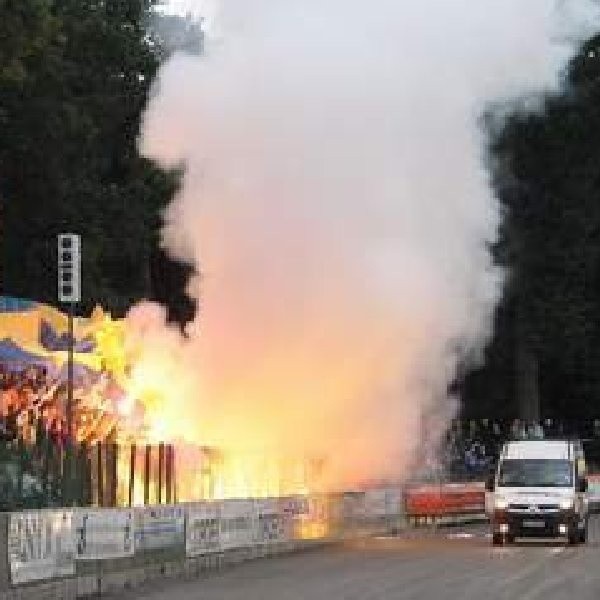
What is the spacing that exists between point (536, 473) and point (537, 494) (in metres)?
1.04

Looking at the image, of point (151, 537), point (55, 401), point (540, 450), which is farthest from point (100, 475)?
point (540, 450)

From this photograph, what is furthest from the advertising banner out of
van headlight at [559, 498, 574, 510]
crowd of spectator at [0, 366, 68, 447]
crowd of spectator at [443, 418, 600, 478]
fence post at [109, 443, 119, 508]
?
crowd of spectator at [443, 418, 600, 478]

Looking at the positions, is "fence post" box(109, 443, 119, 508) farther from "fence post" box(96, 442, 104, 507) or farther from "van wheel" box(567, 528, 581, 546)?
"van wheel" box(567, 528, 581, 546)

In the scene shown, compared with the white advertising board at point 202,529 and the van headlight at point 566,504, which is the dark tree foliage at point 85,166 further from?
the white advertising board at point 202,529

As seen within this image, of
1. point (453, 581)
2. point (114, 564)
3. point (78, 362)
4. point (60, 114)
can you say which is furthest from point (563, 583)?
point (60, 114)

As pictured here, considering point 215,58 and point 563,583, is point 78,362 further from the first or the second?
point 563,583

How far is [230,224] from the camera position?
2886cm

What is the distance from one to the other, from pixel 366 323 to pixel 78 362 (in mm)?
6970

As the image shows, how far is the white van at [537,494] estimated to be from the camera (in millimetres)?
35375

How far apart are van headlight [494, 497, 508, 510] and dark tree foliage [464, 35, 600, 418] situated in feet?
54.8

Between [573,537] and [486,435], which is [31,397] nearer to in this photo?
[573,537]

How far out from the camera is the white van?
35375mm

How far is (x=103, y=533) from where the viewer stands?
77.5 ft

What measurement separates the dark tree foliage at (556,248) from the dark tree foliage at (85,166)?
42.4ft
